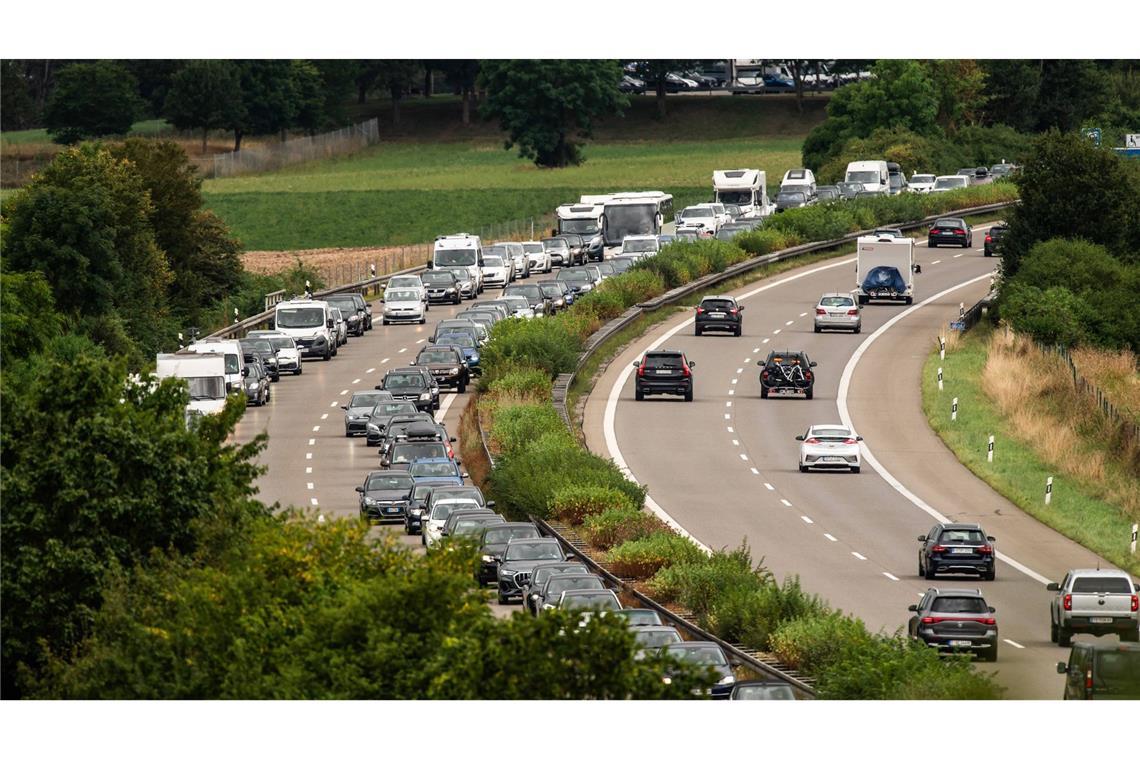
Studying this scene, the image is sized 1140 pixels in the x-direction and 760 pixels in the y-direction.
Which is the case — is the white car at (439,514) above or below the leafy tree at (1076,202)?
below

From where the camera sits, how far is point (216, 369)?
198 ft

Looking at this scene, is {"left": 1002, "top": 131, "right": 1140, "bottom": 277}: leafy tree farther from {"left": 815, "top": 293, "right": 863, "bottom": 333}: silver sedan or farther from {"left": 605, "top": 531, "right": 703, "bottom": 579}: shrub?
{"left": 605, "top": 531, "right": 703, "bottom": 579}: shrub

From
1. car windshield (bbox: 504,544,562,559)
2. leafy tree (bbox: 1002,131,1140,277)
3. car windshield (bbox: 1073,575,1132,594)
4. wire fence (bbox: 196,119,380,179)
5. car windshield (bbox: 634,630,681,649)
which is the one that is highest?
leafy tree (bbox: 1002,131,1140,277)

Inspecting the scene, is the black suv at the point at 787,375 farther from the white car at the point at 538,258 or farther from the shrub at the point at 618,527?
the white car at the point at 538,258

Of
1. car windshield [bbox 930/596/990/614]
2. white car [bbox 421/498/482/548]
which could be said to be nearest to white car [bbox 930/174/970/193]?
white car [bbox 421/498/482/548]

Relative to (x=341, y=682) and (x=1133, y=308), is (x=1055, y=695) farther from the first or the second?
(x=1133, y=308)

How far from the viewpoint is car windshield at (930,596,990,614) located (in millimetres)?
35906

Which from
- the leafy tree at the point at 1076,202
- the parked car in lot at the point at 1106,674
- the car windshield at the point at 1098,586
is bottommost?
the car windshield at the point at 1098,586

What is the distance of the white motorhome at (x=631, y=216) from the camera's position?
97812 millimetres

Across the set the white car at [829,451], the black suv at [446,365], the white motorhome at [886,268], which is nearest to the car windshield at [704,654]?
the white car at [829,451]

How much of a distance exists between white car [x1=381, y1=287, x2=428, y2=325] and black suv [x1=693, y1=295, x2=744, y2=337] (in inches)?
429

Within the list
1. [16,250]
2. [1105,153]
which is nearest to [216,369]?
[16,250]

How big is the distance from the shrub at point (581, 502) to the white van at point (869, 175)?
6679 centimetres

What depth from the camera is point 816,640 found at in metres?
33.4
